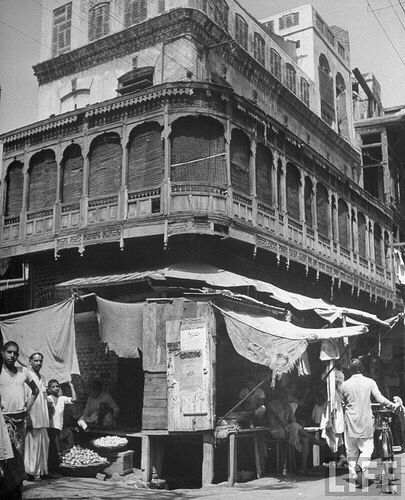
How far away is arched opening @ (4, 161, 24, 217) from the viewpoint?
1842 cm

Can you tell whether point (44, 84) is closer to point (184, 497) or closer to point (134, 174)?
point (134, 174)

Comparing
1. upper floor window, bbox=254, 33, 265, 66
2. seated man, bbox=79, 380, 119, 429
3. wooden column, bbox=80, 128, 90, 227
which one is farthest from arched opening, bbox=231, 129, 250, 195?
upper floor window, bbox=254, 33, 265, 66

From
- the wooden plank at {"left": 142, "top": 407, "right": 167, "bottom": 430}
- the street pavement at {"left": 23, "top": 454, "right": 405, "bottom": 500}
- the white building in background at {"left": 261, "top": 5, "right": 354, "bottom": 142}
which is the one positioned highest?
the white building in background at {"left": 261, "top": 5, "right": 354, "bottom": 142}

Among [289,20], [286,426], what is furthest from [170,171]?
[289,20]

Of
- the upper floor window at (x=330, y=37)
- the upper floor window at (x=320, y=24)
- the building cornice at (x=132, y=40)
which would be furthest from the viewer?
the upper floor window at (x=330, y=37)

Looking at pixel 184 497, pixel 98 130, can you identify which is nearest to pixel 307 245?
pixel 98 130

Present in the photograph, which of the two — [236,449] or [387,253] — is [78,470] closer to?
[236,449]

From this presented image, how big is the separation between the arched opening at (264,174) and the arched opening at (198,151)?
1.66 meters

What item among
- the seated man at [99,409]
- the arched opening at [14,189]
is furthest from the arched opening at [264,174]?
the arched opening at [14,189]

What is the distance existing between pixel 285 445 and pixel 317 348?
3.59m

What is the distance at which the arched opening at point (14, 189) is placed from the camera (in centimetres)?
1842

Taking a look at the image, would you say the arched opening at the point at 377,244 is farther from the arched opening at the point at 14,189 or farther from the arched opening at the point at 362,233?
the arched opening at the point at 14,189

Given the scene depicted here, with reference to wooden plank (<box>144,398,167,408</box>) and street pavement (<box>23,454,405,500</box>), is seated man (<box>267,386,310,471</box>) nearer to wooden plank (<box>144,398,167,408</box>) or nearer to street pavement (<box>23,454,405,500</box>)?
street pavement (<box>23,454,405,500</box>)

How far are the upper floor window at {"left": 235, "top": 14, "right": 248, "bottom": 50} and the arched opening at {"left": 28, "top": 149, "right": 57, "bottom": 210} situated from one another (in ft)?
27.7
